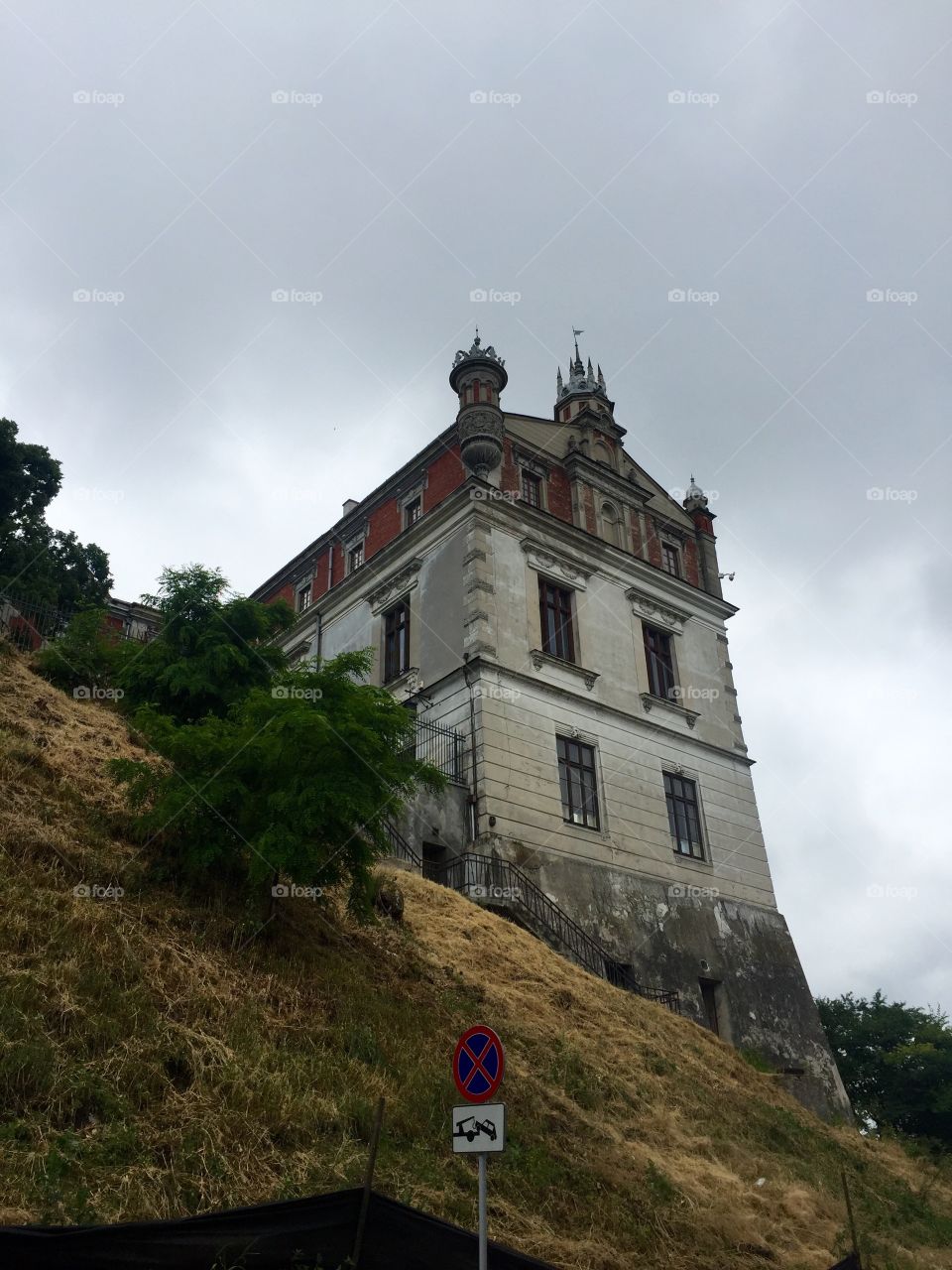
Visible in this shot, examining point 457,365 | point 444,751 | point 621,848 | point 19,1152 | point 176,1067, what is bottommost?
point 19,1152

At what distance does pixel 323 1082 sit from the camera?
9.48 meters

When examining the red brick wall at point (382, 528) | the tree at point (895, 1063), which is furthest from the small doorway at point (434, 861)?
the tree at point (895, 1063)

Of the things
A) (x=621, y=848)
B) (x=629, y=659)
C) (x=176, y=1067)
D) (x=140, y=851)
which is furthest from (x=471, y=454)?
(x=176, y=1067)

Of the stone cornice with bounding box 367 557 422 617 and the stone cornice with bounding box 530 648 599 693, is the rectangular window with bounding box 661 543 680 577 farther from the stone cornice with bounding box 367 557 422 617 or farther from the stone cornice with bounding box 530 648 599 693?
the stone cornice with bounding box 367 557 422 617

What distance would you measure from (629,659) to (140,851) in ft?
56.8

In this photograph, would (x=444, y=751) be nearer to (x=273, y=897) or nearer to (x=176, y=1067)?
(x=273, y=897)

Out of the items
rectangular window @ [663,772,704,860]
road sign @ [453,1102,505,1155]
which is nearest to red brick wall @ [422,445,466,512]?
rectangular window @ [663,772,704,860]

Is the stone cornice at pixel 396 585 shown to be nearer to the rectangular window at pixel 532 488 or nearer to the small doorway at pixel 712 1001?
the rectangular window at pixel 532 488

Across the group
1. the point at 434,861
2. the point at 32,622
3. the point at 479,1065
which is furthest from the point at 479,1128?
the point at 32,622

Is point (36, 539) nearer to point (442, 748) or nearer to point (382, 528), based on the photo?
point (382, 528)

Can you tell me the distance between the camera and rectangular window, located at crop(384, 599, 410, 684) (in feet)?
87.7

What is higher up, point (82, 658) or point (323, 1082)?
point (82, 658)

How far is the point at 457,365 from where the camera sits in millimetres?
28281

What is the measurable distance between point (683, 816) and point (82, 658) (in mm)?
15623
